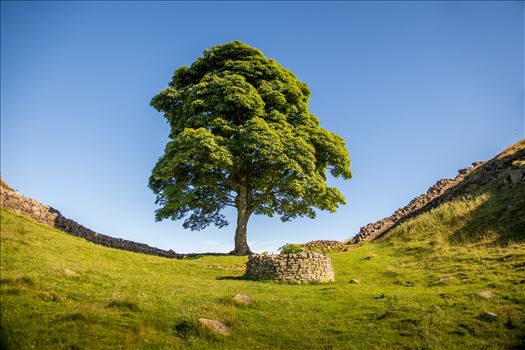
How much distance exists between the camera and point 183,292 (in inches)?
691

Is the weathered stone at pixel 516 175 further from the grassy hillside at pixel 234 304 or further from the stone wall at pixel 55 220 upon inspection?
the stone wall at pixel 55 220

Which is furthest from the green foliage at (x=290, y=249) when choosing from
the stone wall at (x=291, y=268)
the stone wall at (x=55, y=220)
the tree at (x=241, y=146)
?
the stone wall at (x=55, y=220)

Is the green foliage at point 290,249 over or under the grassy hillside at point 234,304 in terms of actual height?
over

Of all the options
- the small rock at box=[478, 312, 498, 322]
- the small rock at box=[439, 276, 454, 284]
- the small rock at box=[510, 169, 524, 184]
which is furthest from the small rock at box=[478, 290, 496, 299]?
the small rock at box=[510, 169, 524, 184]

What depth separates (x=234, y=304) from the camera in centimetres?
1611

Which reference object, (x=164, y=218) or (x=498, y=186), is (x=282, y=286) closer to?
(x=164, y=218)

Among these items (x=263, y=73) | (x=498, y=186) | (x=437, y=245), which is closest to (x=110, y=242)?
(x=263, y=73)

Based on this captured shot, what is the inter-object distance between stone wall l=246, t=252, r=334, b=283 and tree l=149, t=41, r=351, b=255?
866 cm

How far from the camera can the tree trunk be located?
1380 inches

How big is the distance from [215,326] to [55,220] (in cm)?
2102

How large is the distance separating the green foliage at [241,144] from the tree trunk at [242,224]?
20cm

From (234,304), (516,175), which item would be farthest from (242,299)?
(516,175)

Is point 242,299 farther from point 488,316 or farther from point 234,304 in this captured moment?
point 488,316

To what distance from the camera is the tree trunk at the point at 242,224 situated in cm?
3506
